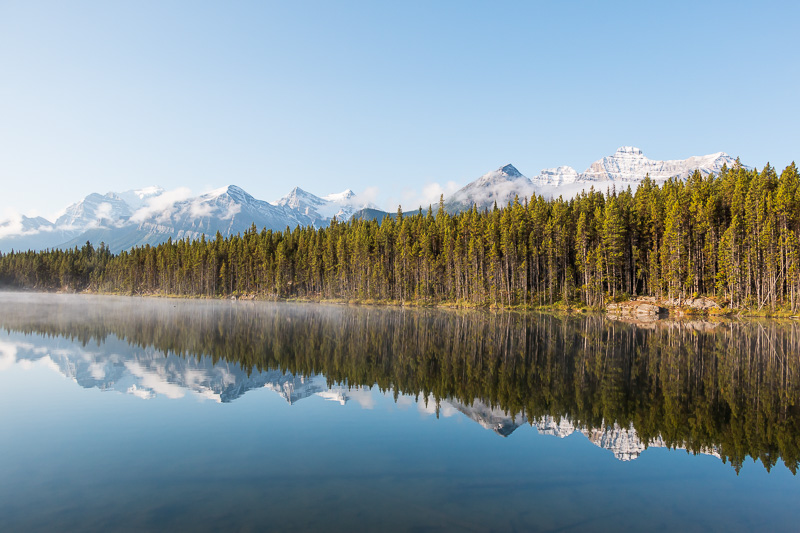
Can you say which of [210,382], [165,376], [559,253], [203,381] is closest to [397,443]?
[210,382]

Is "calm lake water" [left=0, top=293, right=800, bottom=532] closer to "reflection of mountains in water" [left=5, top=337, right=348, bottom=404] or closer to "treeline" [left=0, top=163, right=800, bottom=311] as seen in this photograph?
"reflection of mountains in water" [left=5, top=337, right=348, bottom=404]

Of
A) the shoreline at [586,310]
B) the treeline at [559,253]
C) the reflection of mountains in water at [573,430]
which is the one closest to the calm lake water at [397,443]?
the reflection of mountains in water at [573,430]

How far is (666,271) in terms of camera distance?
7556 centimetres

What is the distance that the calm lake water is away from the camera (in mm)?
8742

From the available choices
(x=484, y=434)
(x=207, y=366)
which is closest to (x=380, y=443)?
(x=484, y=434)

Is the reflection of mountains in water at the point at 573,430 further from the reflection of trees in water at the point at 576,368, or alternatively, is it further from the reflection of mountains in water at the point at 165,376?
the reflection of mountains in water at the point at 165,376

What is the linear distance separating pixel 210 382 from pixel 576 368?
1821 centimetres

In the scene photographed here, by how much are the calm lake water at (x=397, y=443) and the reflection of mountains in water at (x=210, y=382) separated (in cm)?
10

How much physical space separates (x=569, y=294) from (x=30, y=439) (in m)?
89.5

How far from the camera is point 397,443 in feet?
42.7

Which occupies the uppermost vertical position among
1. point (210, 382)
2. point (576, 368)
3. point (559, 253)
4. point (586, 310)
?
point (559, 253)

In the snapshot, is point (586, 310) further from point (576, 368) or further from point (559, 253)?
point (576, 368)

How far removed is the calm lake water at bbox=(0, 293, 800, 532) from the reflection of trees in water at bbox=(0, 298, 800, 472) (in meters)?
0.15

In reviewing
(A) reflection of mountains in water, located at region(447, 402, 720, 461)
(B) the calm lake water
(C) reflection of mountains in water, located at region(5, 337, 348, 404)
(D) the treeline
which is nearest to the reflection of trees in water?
(B) the calm lake water
